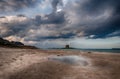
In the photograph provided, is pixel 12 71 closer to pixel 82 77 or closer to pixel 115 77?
pixel 82 77

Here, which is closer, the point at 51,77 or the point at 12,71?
the point at 51,77

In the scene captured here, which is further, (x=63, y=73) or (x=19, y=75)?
(x=63, y=73)

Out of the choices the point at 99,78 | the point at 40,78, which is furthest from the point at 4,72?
the point at 99,78

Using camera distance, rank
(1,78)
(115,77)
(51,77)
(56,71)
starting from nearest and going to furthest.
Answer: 1. (1,78)
2. (51,77)
3. (115,77)
4. (56,71)

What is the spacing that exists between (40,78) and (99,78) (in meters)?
5.46

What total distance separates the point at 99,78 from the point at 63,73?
11.4 feet

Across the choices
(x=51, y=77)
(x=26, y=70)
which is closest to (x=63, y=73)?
(x=51, y=77)

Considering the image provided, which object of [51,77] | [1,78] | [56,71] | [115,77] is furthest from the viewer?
[56,71]

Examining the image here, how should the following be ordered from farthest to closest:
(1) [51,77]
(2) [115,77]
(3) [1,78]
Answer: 1. (2) [115,77]
2. (1) [51,77]
3. (3) [1,78]

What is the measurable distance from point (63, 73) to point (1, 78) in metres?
5.71

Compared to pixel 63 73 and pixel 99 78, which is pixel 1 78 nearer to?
pixel 63 73

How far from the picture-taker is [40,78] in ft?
38.9

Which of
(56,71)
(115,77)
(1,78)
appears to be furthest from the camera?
(56,71)

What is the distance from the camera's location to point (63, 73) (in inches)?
533
